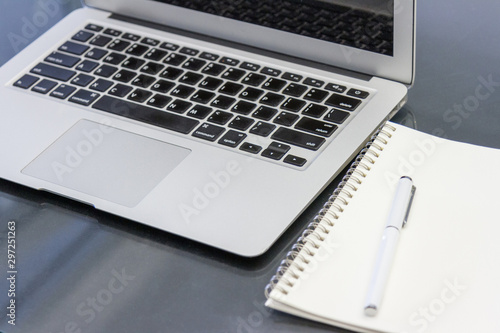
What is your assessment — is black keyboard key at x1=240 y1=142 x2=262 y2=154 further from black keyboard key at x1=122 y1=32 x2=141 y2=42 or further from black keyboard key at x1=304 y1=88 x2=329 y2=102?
black keyboard key at x1=122 y1=32 x2=141 y2=42

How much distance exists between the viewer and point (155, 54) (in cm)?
84

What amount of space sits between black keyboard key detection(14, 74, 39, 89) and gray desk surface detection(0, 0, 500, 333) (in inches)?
5.5

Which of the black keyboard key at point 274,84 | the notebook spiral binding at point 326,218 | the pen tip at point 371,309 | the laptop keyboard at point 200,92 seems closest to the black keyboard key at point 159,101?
the laptop keyboard at point 200,92

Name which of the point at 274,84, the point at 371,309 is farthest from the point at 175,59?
the point at 371,309

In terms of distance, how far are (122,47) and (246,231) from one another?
0.33m

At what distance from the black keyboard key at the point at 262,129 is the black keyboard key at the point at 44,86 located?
240mm

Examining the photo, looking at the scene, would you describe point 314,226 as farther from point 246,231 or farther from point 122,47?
point 122,47

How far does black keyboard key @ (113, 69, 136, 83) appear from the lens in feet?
2.65

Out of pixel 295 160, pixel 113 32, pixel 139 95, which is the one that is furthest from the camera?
pixel 113 32

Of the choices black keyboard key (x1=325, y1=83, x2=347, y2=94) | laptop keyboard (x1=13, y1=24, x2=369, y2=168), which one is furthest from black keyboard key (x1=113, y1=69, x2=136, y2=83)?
black keyboard key (x1=325, y1=83, x2=347, y2=94)

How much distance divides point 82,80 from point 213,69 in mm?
143

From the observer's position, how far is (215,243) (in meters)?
0.62

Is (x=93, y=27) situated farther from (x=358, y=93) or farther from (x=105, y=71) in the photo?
(x=358, y=93)

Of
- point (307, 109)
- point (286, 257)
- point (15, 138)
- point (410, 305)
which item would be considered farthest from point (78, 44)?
point (410, 305)
